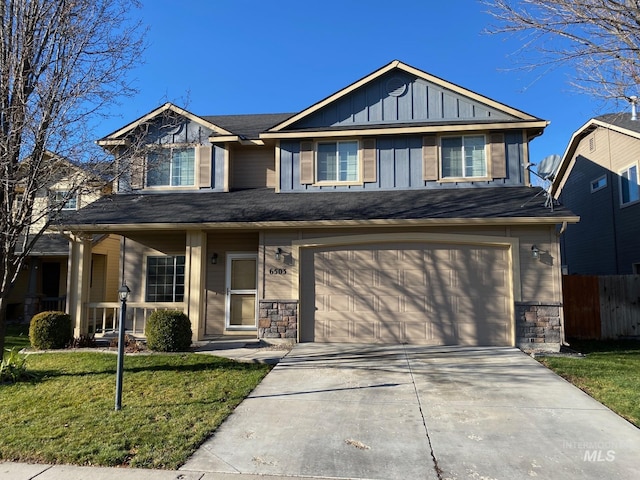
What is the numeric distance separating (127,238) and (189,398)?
24.2ft

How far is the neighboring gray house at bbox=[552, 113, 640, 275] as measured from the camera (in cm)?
1385

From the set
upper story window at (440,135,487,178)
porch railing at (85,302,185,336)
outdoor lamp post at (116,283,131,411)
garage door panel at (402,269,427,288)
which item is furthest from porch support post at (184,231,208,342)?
upper story window at (440,135,487,178)

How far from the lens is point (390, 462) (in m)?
4.08

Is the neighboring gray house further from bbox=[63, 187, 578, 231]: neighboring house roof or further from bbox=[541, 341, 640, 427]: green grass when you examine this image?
bbox=[541, 341, 640, 427]: green grass

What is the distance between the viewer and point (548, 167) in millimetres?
9430

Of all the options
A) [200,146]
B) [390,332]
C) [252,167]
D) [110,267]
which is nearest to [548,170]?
[390,332]

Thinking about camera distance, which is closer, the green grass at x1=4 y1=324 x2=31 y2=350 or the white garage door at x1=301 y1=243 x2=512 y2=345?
Answer: the white garage door at x1=301 y1=243 x2=512 y2=345

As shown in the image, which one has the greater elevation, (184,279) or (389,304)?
(184,279)

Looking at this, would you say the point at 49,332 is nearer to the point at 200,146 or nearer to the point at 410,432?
the point at 200,146

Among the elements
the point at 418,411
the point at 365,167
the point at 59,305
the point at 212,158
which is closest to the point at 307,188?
the point at 365,167

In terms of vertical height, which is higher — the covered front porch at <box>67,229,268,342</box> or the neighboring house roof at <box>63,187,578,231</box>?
the neighboring house roof at <box>63,187,578,231</box>

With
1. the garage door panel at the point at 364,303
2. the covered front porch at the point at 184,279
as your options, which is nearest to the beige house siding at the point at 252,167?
the covered front porch at the point at 184,279

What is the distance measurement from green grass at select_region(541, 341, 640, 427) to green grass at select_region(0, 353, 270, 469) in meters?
5.06

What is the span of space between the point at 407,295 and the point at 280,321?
2973mm
